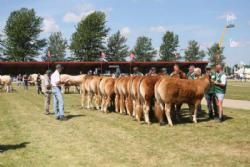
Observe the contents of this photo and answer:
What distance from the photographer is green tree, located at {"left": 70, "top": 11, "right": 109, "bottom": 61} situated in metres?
93.3

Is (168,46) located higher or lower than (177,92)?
higher

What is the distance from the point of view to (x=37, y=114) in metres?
18.4

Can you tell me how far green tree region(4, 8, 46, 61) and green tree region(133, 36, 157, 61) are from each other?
35493mm

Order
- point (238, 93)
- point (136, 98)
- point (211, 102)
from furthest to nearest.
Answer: point (238, 93) → point (211, 102) → point (136, 98)

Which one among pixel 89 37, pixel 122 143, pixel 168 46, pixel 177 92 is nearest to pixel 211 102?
pixel 177 92

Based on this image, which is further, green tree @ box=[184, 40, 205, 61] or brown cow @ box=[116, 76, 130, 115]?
green tree @ box=[184, 40, 205, 61]

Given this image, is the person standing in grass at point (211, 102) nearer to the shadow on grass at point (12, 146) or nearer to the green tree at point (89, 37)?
the shadow on grass at point (12, 146)

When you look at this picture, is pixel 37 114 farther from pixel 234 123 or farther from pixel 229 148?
pixel 229 148

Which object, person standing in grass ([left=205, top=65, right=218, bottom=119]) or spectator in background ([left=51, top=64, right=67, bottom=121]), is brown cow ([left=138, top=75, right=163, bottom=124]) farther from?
spectator in background ([left=51, top=64, right=67, bottom=121])

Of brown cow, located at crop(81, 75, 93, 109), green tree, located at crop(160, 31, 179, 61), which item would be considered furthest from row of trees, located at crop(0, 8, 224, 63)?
brown cow, located at crop(81, 75, 93, 109)

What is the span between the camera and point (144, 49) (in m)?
121

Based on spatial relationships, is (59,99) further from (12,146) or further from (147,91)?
(12,146)

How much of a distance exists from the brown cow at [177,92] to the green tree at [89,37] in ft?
261

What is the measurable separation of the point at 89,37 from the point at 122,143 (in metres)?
84.1
